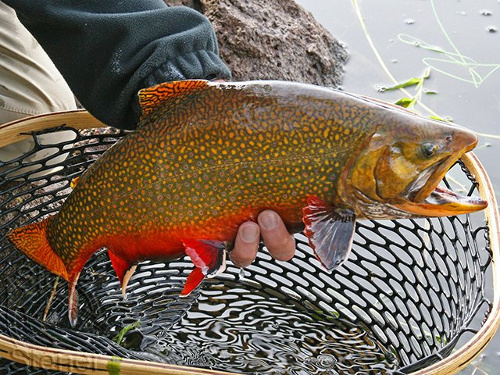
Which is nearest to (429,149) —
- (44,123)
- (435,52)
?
(44,123)

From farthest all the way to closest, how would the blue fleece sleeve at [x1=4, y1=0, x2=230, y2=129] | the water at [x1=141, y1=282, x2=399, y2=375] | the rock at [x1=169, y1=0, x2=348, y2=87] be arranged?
the rock at [x1=169, y1=0, x2=348, y2=87] < the water at [x1=141, y1=282, x2=399, y2=375] < the blue fleece sleeve at [x1=4, y1=0, x2=230, y2=129]

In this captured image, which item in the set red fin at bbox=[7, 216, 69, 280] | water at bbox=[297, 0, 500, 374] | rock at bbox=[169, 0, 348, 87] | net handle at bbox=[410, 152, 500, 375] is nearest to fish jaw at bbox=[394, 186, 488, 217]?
net handle at bbox=[410, 152, 500, 375]

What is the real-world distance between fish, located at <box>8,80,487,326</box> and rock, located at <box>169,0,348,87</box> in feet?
5.03

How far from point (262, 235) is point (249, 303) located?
0.86 m

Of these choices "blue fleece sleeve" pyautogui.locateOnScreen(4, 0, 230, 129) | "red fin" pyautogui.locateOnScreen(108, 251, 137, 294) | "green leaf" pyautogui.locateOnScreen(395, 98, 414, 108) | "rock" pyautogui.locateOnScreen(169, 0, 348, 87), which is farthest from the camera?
"green leaf" pyautogui.locateOnScreen(395, 98, 414, 108)

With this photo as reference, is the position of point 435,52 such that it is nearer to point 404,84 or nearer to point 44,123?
point 404,84

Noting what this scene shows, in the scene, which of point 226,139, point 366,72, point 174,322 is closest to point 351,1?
point 366,72

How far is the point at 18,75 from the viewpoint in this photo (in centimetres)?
262

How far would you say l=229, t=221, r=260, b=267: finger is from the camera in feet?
5.76

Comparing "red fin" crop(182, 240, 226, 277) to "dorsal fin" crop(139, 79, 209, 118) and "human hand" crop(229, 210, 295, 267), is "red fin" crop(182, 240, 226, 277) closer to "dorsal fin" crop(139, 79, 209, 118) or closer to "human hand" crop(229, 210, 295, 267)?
"human hand" crop(229, 210, 295, 267)

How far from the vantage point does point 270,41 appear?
3375 millimetres

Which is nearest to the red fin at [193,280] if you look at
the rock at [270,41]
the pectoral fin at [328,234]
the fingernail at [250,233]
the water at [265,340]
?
the fingernail at [250,233]

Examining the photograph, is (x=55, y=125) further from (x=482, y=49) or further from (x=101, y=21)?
(x=482, y=49)

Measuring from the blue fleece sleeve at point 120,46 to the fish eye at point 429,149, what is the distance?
2.47 feet
